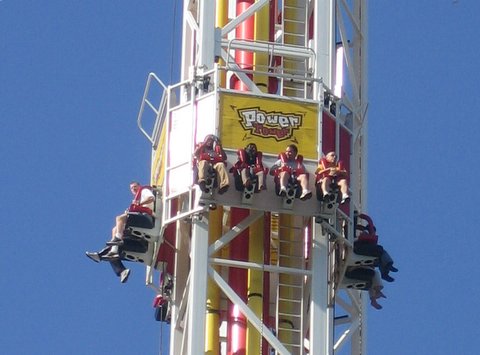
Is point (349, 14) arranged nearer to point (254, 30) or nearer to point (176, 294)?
point (254, 30)

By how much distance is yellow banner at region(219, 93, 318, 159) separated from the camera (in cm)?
7006

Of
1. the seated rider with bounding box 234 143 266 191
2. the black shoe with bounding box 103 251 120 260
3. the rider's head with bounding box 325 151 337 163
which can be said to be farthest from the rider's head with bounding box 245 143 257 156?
the black shoe with bounding box 103 251 120 260

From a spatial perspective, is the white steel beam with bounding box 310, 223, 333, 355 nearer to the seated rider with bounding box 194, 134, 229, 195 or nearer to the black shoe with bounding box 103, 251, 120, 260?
the seated rider with bounding box 194, 134, 229, 195

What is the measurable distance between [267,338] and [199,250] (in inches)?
105

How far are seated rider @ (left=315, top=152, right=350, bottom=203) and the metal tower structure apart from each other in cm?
36

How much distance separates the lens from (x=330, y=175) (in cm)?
6962

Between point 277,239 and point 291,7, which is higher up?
point 291,7

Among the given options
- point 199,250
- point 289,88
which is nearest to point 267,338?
point 199,250

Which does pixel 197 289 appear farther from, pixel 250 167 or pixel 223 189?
pixel 250 167

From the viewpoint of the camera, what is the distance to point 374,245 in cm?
7138

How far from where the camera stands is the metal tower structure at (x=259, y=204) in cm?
6981

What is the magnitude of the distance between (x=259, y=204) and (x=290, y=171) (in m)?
1.11

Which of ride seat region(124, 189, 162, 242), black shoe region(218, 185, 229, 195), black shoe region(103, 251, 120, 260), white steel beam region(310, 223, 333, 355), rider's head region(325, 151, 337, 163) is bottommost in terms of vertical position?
white steel beam region(310, 223, 333, 355)

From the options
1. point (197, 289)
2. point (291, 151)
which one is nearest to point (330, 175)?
point (291, 151)
